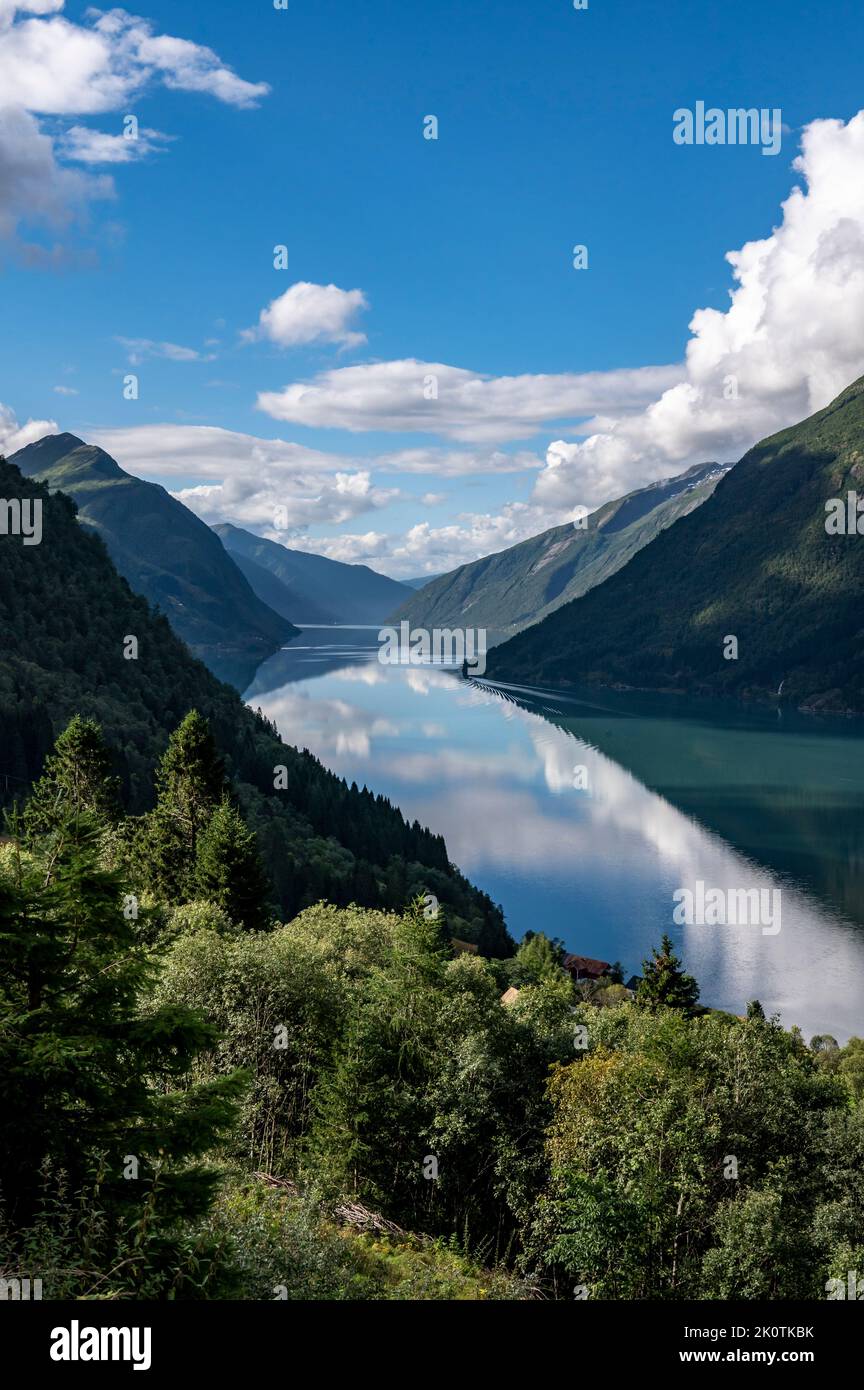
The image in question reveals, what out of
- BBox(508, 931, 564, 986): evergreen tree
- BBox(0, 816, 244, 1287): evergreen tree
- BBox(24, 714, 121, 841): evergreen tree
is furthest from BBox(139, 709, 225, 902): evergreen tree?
BBox(0, 816, 244, 1287): evergreen tree

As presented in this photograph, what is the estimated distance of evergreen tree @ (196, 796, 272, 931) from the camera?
44.2 m

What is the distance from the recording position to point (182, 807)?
54.8m

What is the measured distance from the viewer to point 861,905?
105812 mm

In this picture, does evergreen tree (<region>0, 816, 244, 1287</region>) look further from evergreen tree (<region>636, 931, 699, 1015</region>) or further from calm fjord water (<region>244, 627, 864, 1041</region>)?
calm fjord water (<region>244, 627, 864, 1041</region>)

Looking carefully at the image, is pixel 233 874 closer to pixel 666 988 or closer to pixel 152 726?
pixel 666 988

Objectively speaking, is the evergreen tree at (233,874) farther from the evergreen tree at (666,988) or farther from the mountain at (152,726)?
the mountain at (152,726)

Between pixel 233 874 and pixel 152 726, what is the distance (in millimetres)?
67933

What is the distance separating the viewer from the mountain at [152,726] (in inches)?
3324

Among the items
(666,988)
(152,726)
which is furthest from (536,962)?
(152,726)

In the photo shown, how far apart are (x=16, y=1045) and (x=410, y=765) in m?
169

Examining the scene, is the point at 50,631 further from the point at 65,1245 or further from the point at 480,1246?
the point at 65,1245

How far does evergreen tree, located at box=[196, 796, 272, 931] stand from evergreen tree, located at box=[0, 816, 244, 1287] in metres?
31.4

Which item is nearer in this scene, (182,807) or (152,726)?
(182,807)

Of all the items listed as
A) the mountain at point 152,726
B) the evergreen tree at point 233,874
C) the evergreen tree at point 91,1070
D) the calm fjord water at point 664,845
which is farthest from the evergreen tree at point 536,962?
the evergreen tree at point 91,1070
